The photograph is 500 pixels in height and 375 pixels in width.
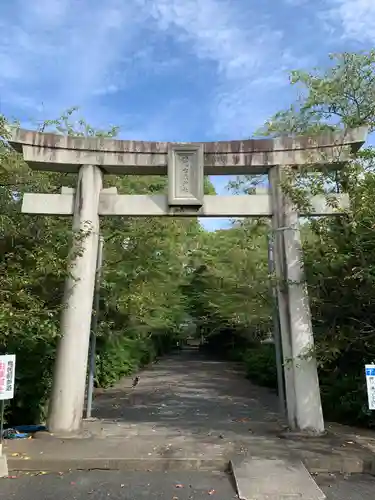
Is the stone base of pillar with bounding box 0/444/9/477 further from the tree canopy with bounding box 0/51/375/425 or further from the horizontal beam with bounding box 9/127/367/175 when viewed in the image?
the horizontal beam with bounding box 9/127/367/175

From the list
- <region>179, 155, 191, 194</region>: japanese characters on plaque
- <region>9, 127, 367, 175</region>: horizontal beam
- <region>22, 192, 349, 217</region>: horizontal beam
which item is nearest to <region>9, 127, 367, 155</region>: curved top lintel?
<region>9, 127, 367, 175</region>: horizontal beam

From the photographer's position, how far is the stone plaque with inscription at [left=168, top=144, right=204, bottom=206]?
8078 mm

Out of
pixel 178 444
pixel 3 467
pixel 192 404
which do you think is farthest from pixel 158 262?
pixel 3 467

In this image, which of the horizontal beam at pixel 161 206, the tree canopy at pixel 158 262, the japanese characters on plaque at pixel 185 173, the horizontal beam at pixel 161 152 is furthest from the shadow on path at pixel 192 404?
the horizontal beam at pixel 161 152

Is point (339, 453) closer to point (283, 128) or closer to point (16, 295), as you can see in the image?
point (16, 295)

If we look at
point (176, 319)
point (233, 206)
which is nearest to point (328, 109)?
point (233, 206)

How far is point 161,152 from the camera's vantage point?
8305mm

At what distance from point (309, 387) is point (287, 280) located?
183 cm

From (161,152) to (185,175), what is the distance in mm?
630

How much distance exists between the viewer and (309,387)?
7539 mm

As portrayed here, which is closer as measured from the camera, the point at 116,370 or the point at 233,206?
the point at 233,206

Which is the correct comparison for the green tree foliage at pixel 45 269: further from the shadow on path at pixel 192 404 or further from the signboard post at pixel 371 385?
the signboard post at pixel 371 385

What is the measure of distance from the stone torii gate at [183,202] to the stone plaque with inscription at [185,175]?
18 mm

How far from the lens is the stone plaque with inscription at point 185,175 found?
8078mm
